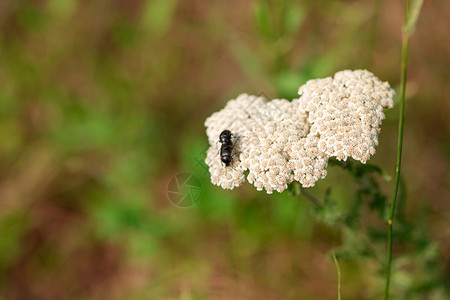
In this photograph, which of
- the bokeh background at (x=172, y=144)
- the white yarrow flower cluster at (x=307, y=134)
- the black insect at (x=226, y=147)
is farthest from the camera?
the bokeh background at (x=172, y=144)

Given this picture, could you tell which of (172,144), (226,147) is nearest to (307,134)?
(226,147)

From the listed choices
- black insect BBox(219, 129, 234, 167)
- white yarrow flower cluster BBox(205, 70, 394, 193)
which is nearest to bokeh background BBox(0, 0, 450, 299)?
white yarrow flower cluster BBox(205, 70, 394, 193)

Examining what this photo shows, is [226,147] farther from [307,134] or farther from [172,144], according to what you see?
[172,144]

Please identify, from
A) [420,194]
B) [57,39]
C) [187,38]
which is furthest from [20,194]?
[420,194]

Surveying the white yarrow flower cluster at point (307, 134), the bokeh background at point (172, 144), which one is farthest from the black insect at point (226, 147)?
the bokeh background at point (172, 144)

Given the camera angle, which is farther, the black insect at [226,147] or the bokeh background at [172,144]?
the bokeh background at [172,144]

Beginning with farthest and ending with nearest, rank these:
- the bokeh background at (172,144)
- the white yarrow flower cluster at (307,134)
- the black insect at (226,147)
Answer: the bokeh background at (172,144) < the black insect at (226,147) < the white yarrow flower cluster at (307,134)

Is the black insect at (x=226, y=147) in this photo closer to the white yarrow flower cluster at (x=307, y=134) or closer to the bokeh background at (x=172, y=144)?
the white yarrow flower cluster at (x=307, y=134)
